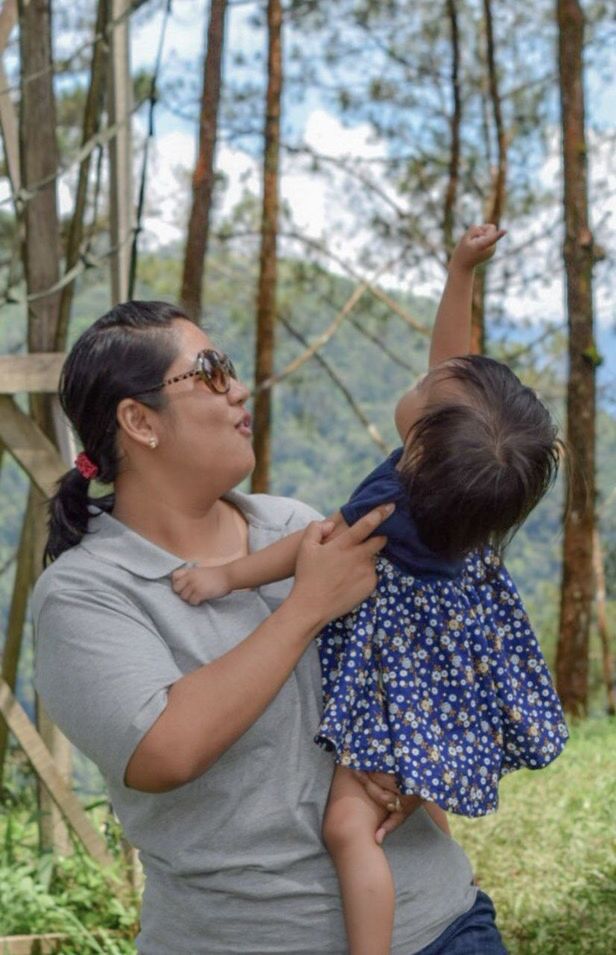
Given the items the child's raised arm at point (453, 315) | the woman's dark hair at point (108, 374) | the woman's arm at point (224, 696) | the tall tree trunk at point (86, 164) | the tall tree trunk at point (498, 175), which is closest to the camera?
the woman's arm at point (224, 696)

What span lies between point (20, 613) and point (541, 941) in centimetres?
159

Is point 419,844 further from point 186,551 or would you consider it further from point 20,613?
point 20,613

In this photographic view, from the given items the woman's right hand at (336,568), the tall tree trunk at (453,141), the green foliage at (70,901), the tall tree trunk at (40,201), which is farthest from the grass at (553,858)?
the tall tree trunk at (453,141)

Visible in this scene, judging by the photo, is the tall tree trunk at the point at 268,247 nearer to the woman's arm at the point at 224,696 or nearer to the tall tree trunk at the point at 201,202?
the tall tree trunk at the point at 201,202

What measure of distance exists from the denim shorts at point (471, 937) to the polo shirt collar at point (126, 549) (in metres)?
0.52

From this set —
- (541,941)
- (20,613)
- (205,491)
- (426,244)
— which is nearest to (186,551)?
(205,491)

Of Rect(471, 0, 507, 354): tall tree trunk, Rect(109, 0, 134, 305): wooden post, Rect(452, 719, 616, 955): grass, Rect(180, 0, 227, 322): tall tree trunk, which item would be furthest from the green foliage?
Rect(471, 0, 507, 354): tall tree trunk

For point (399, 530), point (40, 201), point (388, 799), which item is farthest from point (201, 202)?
point (388, 799)

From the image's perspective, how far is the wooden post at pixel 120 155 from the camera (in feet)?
11.0

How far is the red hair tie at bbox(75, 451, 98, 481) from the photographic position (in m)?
1.74

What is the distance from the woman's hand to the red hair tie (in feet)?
1.61

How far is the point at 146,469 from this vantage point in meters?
1.69

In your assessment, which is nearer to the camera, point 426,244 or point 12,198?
point 12,198

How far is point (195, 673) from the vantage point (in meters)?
1.47
